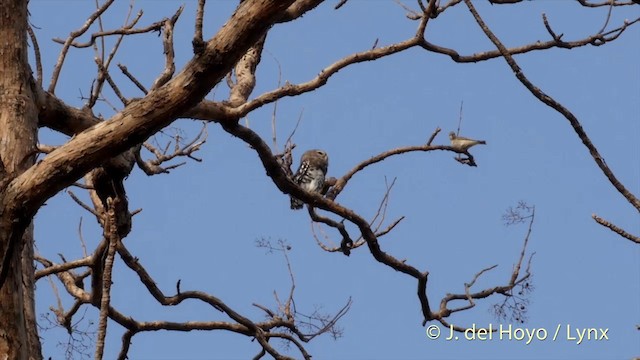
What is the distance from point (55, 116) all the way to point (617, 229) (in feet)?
10.9

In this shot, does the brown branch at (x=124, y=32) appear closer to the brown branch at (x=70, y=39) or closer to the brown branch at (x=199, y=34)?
the brown branch at (x=70, y=39)

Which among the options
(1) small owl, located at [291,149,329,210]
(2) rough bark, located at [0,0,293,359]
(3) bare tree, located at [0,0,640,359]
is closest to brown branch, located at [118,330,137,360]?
(3) bare tree, located at [0,0,640,359]

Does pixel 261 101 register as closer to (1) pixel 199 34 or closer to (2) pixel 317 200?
(2) pixel 317 200

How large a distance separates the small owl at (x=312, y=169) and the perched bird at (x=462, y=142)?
216 cm

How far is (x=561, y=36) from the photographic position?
6.20 metres

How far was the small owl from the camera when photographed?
10.2 m

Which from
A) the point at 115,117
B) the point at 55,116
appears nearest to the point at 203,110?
the point at 55,116

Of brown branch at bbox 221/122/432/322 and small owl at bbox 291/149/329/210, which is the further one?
small owl at bbox 291/149/329/210

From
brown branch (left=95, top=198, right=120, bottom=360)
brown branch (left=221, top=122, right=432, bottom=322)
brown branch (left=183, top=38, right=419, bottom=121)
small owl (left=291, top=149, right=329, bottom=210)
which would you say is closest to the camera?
brown branch (left=95, top=198, right=120, bottom=360)

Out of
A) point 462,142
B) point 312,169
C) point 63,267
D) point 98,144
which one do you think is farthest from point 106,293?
point 312,169

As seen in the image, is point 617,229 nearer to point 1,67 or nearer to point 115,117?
point 115,117

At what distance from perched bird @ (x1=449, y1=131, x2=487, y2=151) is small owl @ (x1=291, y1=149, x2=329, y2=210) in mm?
A: 2158

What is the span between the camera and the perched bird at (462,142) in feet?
23.9

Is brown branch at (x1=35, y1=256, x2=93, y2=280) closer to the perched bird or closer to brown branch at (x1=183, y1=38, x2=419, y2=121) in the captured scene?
brown branch at (x1=183, y1=38, x2=419, y2=121)
